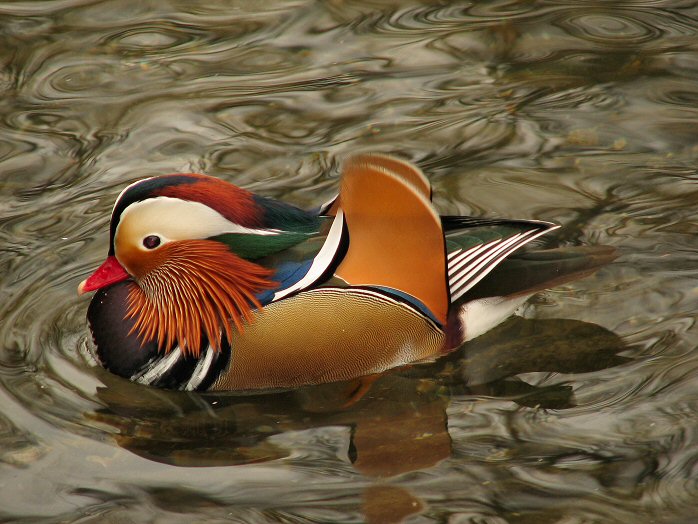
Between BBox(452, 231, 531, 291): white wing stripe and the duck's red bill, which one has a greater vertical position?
the duck's red bill

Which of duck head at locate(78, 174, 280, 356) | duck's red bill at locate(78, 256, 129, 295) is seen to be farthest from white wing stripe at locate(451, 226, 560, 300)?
duck's red bill at locate(78, 256, 129, 295)

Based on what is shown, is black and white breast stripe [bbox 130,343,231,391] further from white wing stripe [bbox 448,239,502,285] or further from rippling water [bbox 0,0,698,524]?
white wing stripe [bbox 448,239,502,285]

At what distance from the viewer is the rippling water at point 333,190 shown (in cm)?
426

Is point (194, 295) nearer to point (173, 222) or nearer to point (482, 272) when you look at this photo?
point (173, 222)

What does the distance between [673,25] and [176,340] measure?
14.2ft

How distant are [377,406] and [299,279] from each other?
2.07ft

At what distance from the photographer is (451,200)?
20.1 ft

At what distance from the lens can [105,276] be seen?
5016mm

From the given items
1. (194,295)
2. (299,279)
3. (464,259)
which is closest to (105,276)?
(194,295)

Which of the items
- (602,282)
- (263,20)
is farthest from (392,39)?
(602,282)

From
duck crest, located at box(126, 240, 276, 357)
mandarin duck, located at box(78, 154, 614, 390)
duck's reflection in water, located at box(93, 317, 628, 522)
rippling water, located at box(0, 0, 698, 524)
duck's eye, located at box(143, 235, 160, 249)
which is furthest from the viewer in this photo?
duck's eye, located at box(143, 235, 160, 249)

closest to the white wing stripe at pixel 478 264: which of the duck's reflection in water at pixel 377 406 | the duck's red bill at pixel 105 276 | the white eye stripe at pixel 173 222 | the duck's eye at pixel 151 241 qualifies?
the duck's reflection in water at pixel 377 406

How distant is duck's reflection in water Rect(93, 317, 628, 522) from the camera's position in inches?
177

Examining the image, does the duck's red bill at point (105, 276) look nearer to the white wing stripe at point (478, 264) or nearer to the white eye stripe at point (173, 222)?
the white eye stripe at point (173, 222)
